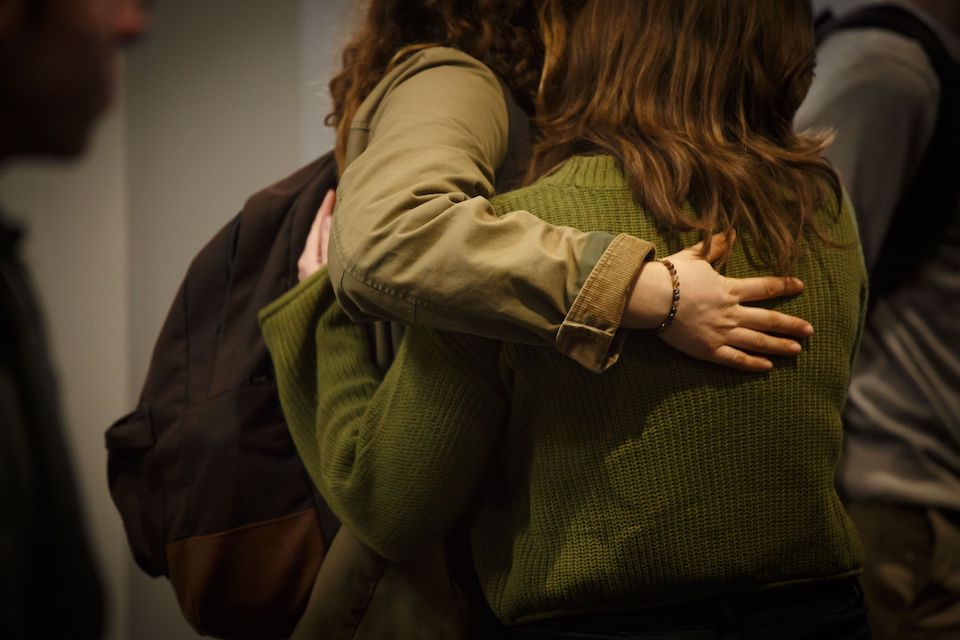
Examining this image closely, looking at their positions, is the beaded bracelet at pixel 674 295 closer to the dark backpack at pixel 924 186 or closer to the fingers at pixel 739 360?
the fingers at pixel 739 360

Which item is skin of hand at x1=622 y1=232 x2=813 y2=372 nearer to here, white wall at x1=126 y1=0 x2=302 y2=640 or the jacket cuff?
the jacket cuff

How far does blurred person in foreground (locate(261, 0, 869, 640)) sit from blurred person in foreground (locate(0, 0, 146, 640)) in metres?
0.51

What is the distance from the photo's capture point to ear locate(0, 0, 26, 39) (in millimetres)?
388

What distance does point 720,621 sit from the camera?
3.05 ft

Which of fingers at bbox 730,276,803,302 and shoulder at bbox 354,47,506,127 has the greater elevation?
shoulder at bbox 354,47,506,127

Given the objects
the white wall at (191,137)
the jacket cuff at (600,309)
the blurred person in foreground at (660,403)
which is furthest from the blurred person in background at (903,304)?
the white wall at (191,137)

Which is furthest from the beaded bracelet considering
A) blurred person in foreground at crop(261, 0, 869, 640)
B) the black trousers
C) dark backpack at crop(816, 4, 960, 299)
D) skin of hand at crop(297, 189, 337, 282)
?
dark backpack at crop(816, 4, 960, 299)

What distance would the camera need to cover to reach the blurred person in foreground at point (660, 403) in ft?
2.90

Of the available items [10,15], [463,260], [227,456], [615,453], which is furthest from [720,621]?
[10,15]

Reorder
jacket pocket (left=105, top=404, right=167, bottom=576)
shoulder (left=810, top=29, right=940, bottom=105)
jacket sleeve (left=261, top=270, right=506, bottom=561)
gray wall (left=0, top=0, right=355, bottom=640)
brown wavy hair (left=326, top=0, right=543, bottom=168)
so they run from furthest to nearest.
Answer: shoulder (left=810, top=29, right=940, bottom=105)
jacket pocket (left=105, top=404, right=167, bottom=576)
brown wavy hair (left=326, top=0, right=543, bottom=168)
jacket sleeve (left=261, top=270, right=506, bottom=561)
gray wall (left=0, top=0, right=355, bottom=640)

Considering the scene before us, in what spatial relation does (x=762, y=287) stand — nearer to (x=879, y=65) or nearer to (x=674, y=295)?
(x=674, y=295)

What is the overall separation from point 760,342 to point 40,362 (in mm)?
650

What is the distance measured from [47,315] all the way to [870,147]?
3.99ft

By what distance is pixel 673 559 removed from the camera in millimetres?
894
